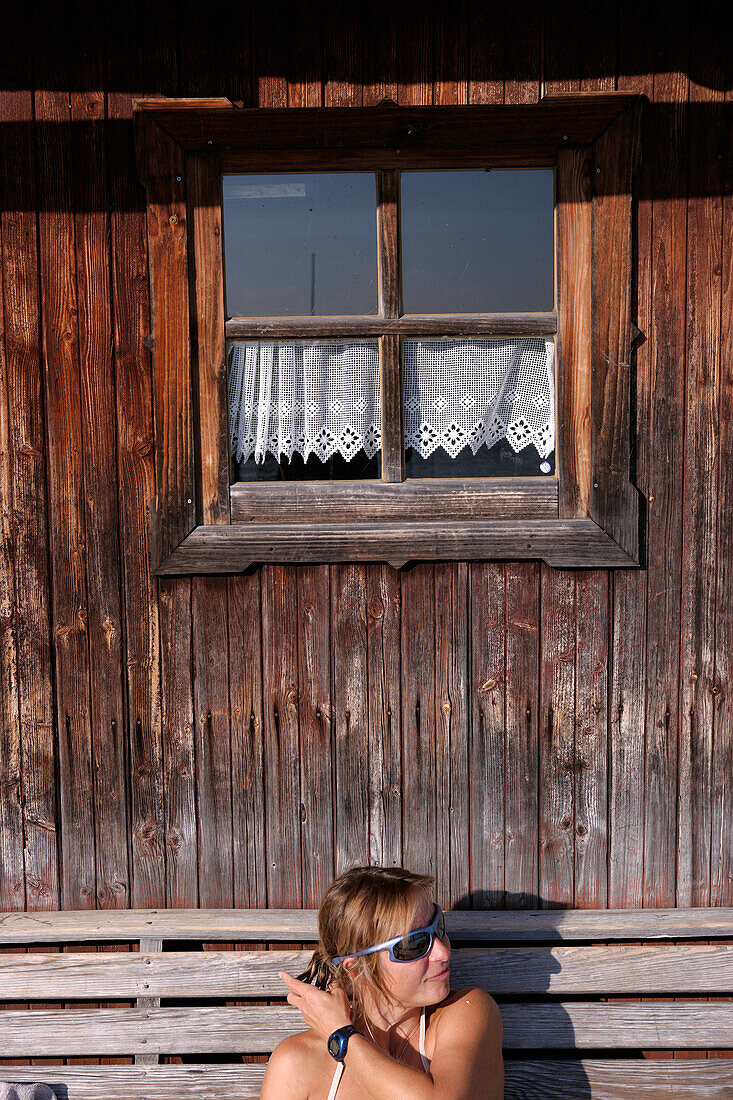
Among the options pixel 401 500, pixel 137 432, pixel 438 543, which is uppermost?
pixel 137 432

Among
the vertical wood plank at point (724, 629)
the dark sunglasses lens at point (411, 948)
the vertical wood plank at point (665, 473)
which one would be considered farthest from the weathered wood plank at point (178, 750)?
the vertical wood plank at point (724, 629)

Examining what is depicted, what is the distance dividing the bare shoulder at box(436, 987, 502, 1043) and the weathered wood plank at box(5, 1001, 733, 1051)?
16.2 inches

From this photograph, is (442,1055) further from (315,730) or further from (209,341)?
(209,341)

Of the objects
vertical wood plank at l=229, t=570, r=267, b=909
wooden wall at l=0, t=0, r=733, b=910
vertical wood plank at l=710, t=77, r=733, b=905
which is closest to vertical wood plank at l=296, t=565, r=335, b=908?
wooden wall at l=0, t=0, r=733, b=910

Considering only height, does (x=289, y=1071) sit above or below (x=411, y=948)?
below

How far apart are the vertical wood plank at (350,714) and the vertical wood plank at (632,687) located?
749 millimetres

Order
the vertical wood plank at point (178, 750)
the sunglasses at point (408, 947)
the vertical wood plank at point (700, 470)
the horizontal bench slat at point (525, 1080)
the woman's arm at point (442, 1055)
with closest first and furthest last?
1. the woman's arm at point (442, 1055)
2. the sunglasses at point (408, 947)
3. the horizontal bench slat at point (525, 1080)
4. the vertical wood plank at point (700, 470)
5. the vertical wood plank at point (178, 750)

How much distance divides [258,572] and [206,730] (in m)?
0.51

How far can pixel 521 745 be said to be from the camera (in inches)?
95.1

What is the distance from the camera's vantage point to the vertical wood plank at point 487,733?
2.39 m

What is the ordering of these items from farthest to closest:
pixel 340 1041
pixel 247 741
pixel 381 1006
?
pixel 247 741 < pixel 381 1006 < pixel 340 1041

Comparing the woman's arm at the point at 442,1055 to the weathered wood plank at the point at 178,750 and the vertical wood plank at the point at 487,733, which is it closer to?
the vertical wood plank at the point at 487,733

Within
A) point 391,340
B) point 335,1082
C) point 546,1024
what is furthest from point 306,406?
point 546,1024

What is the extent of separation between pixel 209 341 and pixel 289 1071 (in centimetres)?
192
